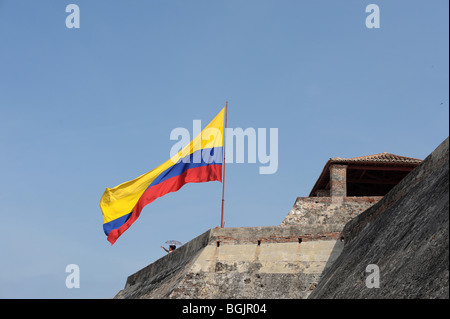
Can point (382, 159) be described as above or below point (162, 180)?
above

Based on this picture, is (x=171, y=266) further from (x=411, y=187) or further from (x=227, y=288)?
(x=411, y=187)

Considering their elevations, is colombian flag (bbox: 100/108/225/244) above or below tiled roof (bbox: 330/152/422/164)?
below

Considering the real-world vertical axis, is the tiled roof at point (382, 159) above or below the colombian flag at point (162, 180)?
above

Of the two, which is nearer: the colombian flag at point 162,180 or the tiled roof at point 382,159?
the colombian flag at point 162,180

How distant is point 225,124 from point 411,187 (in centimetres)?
671

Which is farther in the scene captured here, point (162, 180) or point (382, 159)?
point (382, 159)

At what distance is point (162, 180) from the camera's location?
51.3ft

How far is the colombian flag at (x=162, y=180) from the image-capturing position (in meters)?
15.6

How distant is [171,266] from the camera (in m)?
16.2

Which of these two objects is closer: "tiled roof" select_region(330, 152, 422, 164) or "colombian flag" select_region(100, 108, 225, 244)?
"colombian flag" select_region(100, 108, 225, 244)

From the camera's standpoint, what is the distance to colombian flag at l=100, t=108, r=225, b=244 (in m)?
15.6
